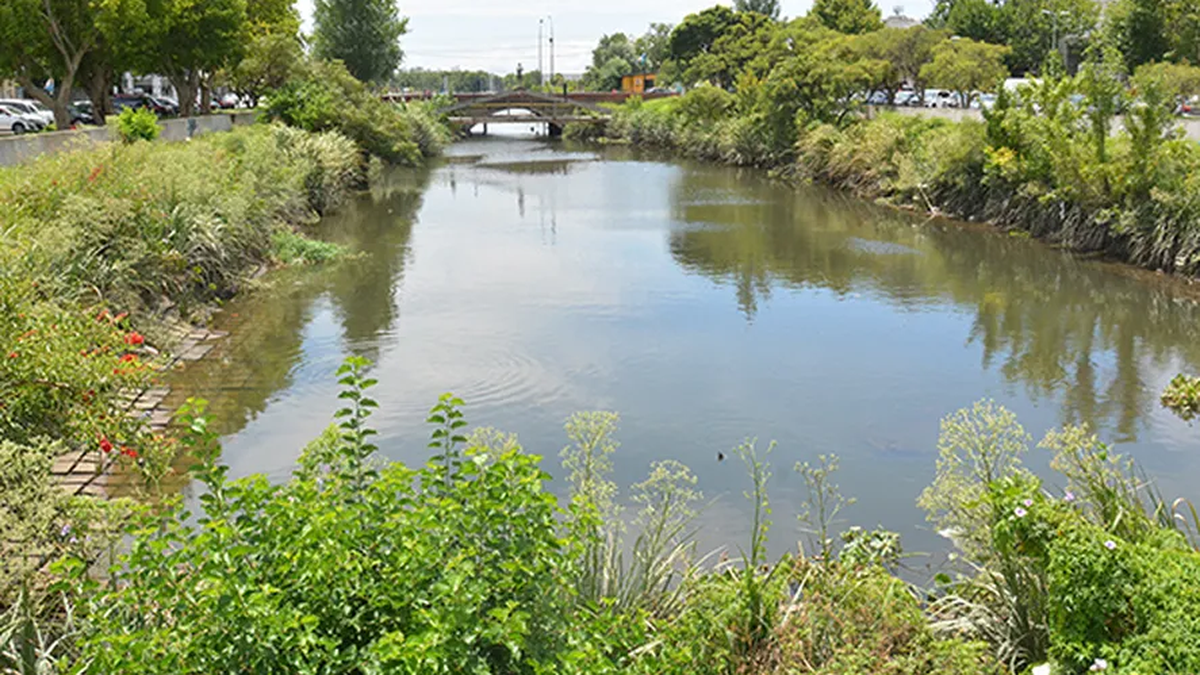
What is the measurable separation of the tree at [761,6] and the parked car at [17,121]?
84.1 meters

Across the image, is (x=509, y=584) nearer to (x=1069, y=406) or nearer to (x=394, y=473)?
(x=394, y=473)

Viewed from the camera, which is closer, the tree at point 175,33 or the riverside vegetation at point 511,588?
the riverside vegetation at point 511,588

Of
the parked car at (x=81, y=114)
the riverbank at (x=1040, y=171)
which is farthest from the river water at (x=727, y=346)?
the parked car at (x=81, y=114)

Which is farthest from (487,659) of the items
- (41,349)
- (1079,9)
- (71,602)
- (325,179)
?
(1079,9)

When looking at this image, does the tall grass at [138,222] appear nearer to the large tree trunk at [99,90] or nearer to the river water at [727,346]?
the river water at [727,346]

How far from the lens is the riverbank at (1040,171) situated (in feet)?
77.5

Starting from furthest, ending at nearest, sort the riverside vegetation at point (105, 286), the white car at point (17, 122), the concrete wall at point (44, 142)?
1. the white car at point (17, 122)
2. the concrete wall at point (44, 142)
3. the riverside vegetation at point (105, 286)

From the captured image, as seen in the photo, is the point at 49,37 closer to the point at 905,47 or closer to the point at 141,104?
the point at 141,104

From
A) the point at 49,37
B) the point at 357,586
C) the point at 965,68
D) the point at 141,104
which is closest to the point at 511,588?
the point at 357,586

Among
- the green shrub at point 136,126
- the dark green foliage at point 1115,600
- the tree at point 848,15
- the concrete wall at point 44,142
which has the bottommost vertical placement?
the dark green foliage at point 1115,600

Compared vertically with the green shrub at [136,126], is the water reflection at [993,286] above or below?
below

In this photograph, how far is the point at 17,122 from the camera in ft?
137

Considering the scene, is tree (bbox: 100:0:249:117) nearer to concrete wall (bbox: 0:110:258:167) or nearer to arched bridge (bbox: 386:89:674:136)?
concrete wall (bbox: 0:110:258:167)

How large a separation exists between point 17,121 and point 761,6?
296 feet
